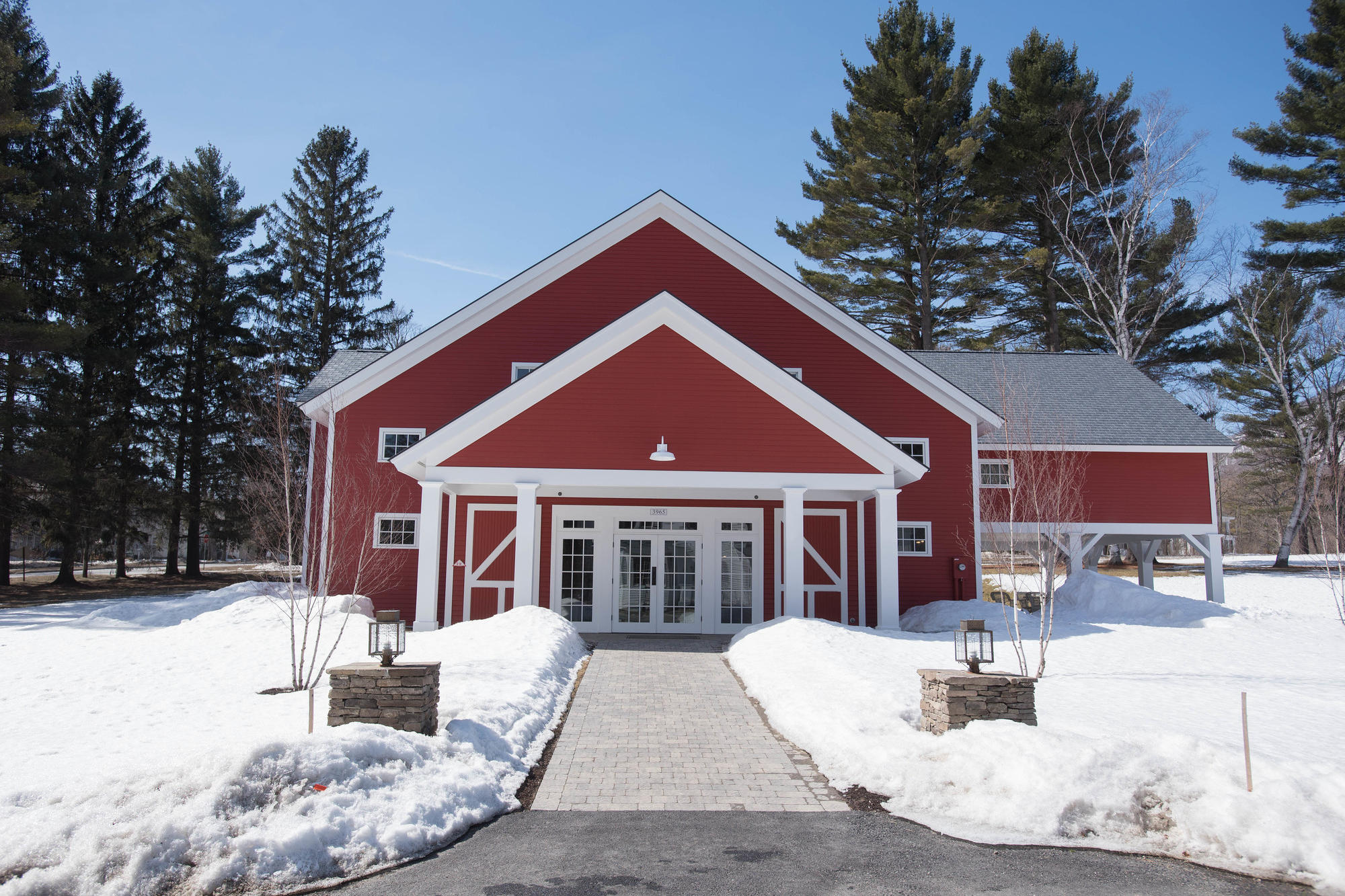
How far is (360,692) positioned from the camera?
6.48 metres

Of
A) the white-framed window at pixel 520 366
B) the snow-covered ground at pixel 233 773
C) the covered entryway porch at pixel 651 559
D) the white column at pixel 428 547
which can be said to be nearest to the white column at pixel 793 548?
the covered entryway porch at pixel 651 559

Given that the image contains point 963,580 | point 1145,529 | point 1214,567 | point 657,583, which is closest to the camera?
point 657,583

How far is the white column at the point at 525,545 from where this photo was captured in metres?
13.9

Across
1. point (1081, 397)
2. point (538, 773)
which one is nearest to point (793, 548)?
point (538, 773)

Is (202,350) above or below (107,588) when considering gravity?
above

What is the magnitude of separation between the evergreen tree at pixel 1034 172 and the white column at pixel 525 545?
26620 mm

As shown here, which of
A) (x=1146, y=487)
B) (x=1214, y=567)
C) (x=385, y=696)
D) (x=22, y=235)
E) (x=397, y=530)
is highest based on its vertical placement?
(x=22, y=235)

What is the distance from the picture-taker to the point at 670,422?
14242 millimetres

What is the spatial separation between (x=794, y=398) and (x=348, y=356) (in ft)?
43.1

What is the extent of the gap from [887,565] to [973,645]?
8.64ft

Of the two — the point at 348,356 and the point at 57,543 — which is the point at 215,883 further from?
the point at 57,543

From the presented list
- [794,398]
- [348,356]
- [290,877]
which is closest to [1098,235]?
[794,398]

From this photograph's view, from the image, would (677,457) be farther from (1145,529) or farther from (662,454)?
(1145,529)

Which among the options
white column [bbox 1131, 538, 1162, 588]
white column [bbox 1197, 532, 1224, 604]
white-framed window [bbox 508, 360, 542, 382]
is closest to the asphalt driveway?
white-framed window [bbox 508, 360, 542, 382]
